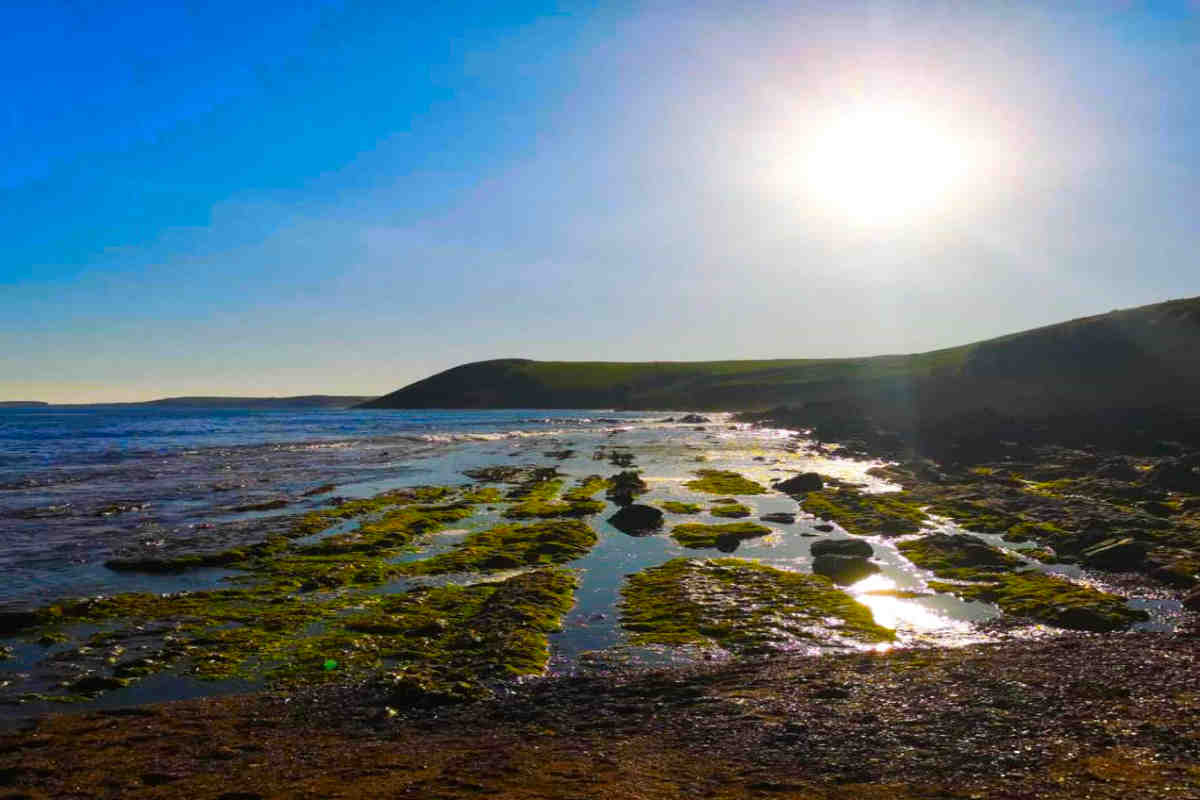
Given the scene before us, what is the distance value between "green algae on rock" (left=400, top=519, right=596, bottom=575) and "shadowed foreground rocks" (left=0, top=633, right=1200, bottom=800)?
38.8 feet

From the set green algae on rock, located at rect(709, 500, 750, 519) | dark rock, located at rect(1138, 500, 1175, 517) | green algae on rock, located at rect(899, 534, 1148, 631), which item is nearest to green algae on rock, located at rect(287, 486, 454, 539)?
green algae on rock, located at rect(709, 500, 750, 519)

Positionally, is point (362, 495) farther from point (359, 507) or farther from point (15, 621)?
point (15, 621)

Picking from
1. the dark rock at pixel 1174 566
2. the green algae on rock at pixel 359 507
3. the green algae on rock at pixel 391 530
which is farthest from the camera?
the green algae on rock at pixel 359 507

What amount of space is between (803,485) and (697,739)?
37.2 metres

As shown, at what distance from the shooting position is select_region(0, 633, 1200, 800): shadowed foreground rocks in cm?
1138

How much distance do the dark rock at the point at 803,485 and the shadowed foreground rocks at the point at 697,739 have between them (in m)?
30.8

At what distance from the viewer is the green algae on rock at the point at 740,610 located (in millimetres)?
19938

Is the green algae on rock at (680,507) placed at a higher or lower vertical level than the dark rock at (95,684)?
lower

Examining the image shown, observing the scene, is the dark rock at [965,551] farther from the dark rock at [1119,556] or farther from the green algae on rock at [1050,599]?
the dark rock at [1119,556]

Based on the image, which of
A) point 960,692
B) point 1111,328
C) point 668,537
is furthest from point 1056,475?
point 1111,328

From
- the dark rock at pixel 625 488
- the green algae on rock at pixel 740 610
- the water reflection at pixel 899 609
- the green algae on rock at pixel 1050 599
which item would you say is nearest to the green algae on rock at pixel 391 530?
the dark rock at pixel 625 488

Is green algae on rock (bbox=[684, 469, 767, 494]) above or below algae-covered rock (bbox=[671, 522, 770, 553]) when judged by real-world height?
above

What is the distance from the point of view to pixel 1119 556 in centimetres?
2691

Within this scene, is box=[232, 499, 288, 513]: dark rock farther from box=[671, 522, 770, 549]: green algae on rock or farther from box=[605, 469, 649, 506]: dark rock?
box=[671, 522, 770, 549]: green algae on rock
